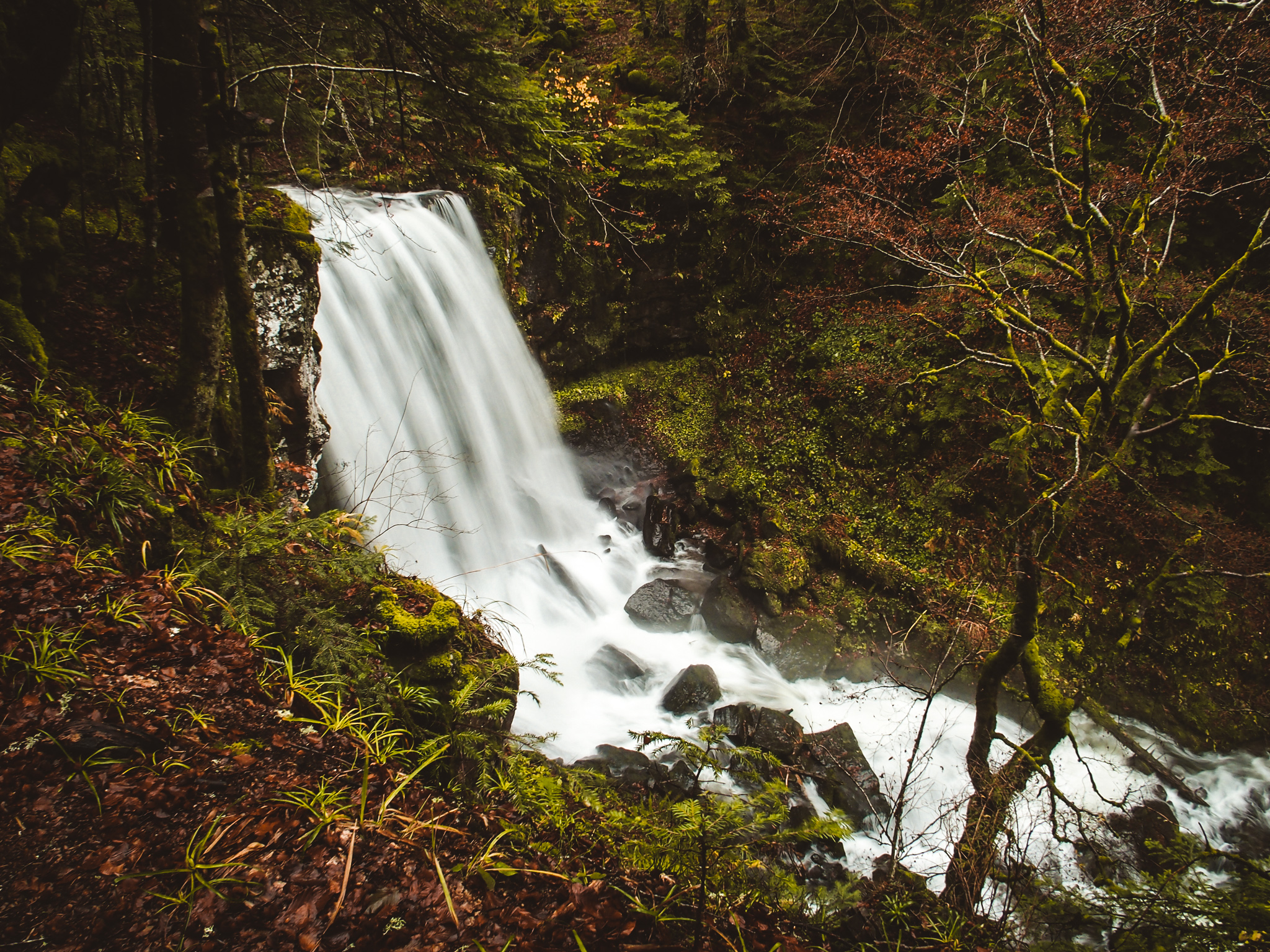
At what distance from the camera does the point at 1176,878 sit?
2510 millimetres

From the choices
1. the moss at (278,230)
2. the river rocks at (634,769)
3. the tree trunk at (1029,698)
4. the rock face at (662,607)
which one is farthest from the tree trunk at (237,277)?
the tree trunk at (1029,698)

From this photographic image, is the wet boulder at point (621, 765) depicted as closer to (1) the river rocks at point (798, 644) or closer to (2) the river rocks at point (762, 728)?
(2) the river rocks at point (762, 728)

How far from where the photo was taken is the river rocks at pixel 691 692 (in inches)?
249

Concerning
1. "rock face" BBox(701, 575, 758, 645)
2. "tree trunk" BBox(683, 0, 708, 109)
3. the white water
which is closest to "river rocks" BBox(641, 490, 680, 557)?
the white water

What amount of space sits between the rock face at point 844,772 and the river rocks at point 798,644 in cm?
135

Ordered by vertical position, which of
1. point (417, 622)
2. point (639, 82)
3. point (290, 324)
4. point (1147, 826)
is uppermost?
point (639, 82)

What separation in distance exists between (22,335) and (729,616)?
7.49 meters

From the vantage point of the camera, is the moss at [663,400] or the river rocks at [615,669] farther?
the moss at [663,400]

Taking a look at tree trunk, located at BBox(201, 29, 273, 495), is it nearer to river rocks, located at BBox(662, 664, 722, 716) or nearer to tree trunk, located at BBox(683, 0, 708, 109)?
river rocks, located at BBox(662, 664, 722, 716)

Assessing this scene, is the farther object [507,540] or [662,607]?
[507,540]

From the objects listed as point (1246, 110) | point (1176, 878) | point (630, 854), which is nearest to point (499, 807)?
point (630, 854)

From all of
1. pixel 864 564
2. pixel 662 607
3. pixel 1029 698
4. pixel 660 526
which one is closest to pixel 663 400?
pixel 660 526

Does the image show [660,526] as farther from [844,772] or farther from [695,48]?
[695,48]

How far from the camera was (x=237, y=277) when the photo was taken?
11.7 ft
